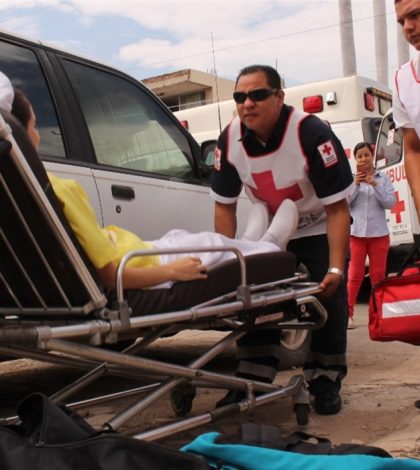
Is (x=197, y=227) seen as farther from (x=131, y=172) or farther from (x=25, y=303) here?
(x=25, y=303)

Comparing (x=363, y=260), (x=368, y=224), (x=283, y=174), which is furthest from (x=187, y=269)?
(x=363, y=260)

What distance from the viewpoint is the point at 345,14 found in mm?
17469

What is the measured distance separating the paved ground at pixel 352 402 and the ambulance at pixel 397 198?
201 centimetres

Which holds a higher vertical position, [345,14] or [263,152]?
[345,14]

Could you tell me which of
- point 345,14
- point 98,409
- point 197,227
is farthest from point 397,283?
point 345,14

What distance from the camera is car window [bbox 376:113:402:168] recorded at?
711 centimetres

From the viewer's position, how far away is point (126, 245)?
248 cm

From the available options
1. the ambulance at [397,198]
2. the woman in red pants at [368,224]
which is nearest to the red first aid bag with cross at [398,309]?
the woman in red pants at [368,224]

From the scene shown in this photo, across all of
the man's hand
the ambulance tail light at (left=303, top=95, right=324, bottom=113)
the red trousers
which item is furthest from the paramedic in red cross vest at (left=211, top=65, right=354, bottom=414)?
the ambulance tail light at (left=303, top=95, right=324, bottom=113)

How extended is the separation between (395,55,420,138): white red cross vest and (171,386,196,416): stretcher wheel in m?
1.53

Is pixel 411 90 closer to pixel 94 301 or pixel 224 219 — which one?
pixel 224 219

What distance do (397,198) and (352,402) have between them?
156 inches

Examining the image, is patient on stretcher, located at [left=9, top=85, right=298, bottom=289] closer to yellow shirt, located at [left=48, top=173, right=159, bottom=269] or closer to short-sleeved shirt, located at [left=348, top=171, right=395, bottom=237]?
yellow shirt, located at [left=48, top=173, right=159, bottom=269]

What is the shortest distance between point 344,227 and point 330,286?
322mm
